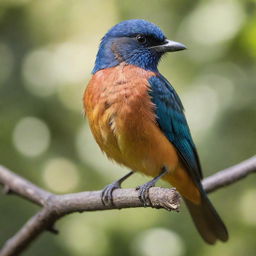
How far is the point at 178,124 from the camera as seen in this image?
5.84 m

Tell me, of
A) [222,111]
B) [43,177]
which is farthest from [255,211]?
[43,177]

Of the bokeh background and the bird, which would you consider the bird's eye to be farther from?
the bokeh background

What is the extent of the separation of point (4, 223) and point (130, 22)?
6.66ft

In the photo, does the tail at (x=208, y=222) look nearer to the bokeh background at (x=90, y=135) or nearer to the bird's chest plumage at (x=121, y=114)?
the bokeh background at (x=90, y=135)

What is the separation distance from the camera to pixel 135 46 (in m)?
6.08

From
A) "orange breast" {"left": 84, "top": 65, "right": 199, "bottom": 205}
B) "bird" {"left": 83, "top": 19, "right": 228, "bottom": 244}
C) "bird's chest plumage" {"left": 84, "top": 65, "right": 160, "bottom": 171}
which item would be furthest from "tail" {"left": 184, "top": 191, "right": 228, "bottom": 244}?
"bird's chest plumage" {"left": 84, "top": 65, "right": 160, "bottom": 171}

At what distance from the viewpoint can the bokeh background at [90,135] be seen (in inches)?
232

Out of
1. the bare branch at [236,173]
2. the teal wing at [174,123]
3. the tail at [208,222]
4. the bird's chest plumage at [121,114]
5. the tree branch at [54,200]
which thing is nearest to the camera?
the tree branch at [54,200]

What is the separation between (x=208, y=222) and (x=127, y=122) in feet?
4.02

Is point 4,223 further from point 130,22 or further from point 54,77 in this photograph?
point 130,22

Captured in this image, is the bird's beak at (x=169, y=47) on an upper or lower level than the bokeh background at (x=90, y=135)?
upper

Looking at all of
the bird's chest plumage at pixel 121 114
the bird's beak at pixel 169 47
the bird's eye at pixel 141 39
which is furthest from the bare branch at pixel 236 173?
the bird's eye at pixel 141 39

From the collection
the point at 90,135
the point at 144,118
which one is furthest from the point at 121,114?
the point at 90,135

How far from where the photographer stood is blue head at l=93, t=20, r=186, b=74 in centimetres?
599
